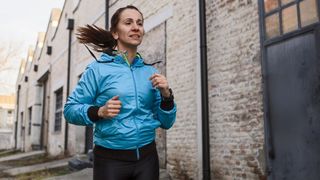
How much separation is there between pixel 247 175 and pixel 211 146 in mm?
981

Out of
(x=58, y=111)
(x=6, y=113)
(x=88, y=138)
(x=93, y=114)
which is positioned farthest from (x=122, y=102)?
(x=6, y=113)

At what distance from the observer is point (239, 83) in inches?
219

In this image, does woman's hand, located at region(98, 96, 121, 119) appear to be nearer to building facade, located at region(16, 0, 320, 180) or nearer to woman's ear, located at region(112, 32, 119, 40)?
woman's ear, located at region(112, 32, 119, 40)

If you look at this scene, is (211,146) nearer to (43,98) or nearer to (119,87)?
(119,87)

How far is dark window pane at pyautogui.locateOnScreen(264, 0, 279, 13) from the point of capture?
4994 millimetres

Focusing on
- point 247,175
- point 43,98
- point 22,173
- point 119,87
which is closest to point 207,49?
point 247,175

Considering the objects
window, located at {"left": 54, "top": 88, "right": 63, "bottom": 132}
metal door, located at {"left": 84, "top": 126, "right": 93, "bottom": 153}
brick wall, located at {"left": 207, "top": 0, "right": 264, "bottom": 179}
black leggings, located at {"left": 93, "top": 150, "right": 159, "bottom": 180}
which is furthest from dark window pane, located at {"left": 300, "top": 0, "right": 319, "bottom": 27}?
window, located at {"left": 54, "top": 88, "right": 63, "bottom": 132}

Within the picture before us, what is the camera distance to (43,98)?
21438 millimetres

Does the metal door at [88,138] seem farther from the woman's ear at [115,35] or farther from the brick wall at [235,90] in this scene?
the woman's ear at [115,35]

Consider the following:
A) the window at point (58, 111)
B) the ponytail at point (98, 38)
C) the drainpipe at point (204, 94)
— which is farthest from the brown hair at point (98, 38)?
the window at point (58, 111)

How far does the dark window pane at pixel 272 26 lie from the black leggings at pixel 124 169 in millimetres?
3271

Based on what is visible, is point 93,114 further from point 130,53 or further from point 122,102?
point 130,53

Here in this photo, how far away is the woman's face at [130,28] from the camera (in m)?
2.33

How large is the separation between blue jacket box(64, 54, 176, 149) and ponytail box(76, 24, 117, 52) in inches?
8.6
